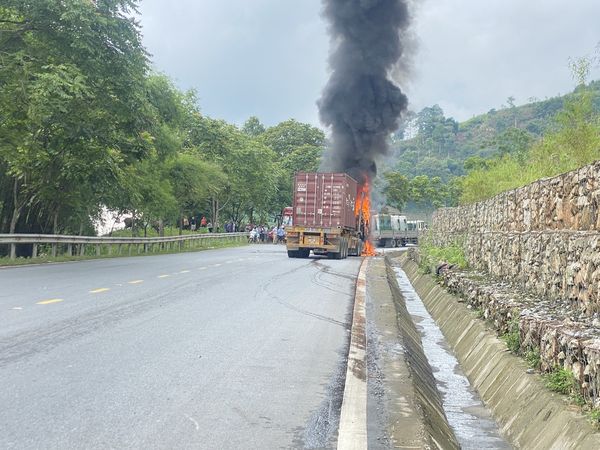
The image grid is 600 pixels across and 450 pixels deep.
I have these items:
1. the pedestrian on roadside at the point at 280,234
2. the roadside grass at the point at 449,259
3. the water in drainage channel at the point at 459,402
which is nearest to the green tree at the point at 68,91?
the roadside grass at the point at 449,259

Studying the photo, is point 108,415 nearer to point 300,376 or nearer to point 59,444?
point 59,444

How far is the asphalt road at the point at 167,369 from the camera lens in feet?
15.7

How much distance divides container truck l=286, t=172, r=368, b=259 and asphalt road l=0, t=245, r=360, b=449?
1775cm

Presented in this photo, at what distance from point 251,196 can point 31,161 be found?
36923 millimetres

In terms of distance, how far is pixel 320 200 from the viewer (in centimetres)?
3216

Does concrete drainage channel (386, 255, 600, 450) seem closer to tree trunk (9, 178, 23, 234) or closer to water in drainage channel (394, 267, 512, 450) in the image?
water in drainage channel (394, 267, 512, 450)

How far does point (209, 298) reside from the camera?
503 inches

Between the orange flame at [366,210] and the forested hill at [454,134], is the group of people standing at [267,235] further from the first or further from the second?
the forested hill at [454,134]

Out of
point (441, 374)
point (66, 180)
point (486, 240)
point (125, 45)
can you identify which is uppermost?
point (125, 45)

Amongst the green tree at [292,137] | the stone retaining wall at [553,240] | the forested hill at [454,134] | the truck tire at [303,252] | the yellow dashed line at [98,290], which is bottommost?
the yellow dashed line at [98,290]

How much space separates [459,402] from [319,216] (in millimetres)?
24385

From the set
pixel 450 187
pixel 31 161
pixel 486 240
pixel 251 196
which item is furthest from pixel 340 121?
pixel 450 187

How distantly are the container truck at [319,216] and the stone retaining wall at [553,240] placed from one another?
16228 mm

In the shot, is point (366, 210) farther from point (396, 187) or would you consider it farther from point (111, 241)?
point (396, 187)
